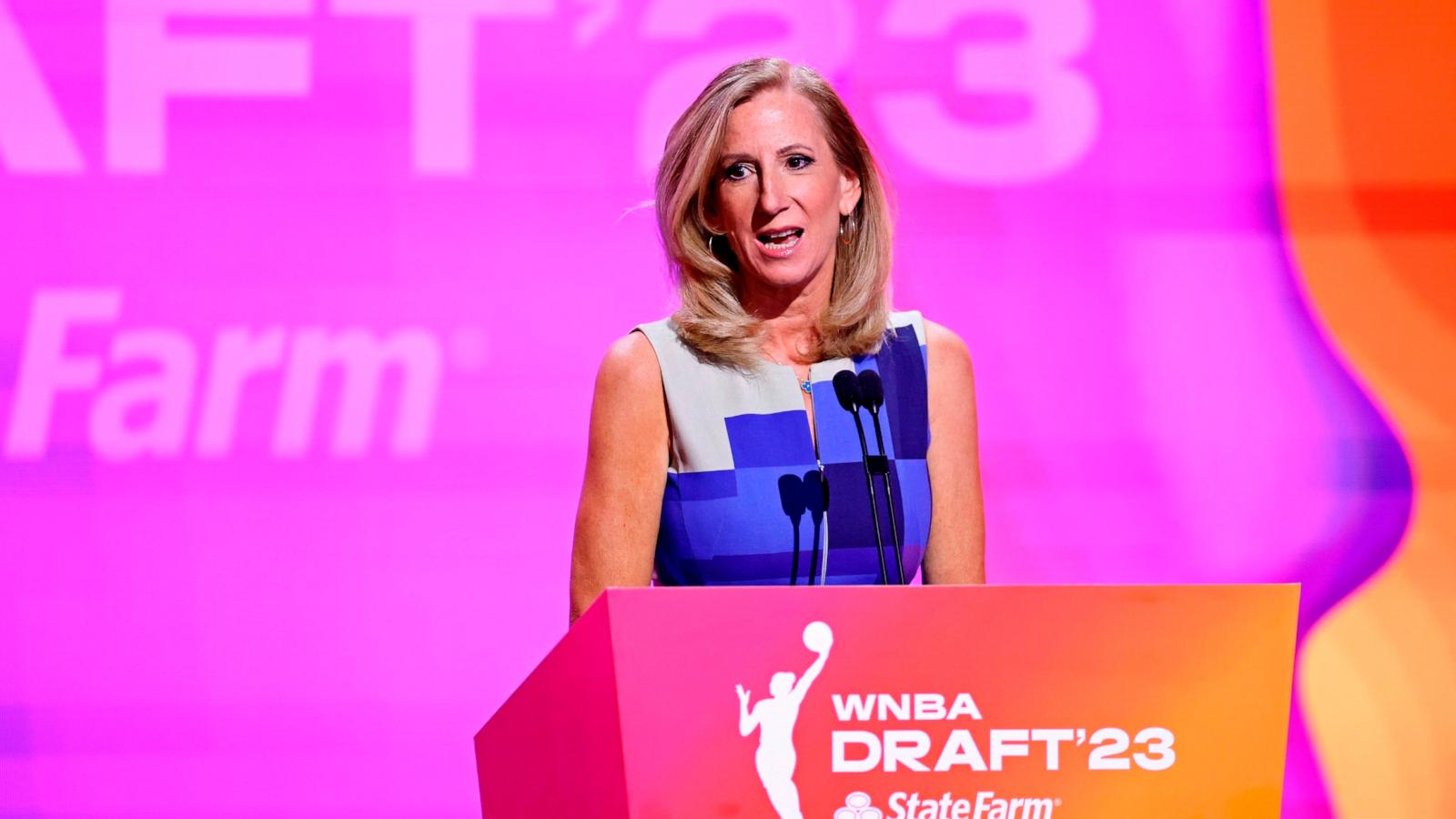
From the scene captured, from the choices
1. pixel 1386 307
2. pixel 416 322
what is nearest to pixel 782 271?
pixel 416 322

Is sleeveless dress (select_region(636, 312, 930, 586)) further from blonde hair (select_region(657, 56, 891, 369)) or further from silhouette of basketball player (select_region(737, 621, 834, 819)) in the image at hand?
silhouette of basketball player (select_region(737, 621, 834, 819))

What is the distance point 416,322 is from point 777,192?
1.28 m

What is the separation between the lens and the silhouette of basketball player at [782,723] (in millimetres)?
1292

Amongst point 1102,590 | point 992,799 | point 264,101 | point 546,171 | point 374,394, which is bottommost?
point 992,799

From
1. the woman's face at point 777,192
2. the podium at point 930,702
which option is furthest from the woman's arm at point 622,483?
the podium at point 930,702

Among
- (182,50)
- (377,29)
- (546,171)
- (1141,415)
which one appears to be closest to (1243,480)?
(1141,415)

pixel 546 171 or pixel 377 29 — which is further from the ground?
pixel 377 29

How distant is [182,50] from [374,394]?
0.82 m

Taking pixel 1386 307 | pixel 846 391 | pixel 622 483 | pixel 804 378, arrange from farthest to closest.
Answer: pixel 1386 307, pixel 804 378, pixel 622 483, pixel 846 391

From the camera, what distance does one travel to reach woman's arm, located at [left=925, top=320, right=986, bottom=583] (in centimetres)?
218

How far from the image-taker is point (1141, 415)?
3324 millimetres

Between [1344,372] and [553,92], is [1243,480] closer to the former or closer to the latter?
[1344,372]

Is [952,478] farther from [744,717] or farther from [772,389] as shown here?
[744,717]

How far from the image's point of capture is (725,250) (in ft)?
7.38
